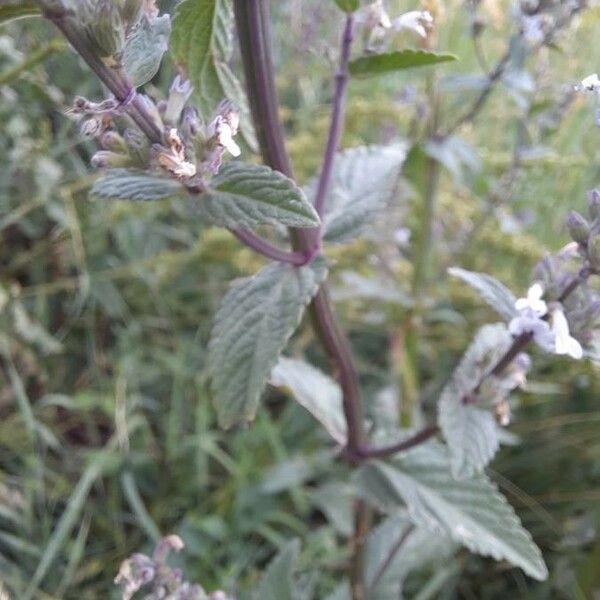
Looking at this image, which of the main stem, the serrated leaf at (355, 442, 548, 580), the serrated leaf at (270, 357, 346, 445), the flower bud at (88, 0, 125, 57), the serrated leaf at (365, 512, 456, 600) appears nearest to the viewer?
the flower bud at (88, 0, 125, 57)

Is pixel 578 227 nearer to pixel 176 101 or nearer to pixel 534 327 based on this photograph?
pixel 534 327

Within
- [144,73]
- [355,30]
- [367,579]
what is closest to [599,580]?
[367,579]

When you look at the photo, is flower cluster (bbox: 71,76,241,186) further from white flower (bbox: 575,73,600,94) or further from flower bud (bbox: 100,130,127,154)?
white flower (bbox: 575,73,600,94)

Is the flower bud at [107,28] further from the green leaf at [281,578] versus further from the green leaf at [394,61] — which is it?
the green leaf at [281,578]

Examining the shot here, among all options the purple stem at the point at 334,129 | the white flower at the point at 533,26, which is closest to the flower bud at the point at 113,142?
the purple stem at the point at 334,129

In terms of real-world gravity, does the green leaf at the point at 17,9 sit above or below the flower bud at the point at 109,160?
above

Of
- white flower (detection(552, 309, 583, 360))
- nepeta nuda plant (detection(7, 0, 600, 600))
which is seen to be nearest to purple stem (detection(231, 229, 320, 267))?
nepeta nuda plant (detection(7, 0, 600, 600))

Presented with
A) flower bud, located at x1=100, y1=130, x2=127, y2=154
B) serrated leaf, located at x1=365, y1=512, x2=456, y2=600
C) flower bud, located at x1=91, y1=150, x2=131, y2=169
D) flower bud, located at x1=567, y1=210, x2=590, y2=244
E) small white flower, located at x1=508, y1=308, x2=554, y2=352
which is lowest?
serrated leaf, located at x1=365, y1=512, x2=456, y2=600

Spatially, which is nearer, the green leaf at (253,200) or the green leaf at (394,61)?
the green leaf at (253,200)
